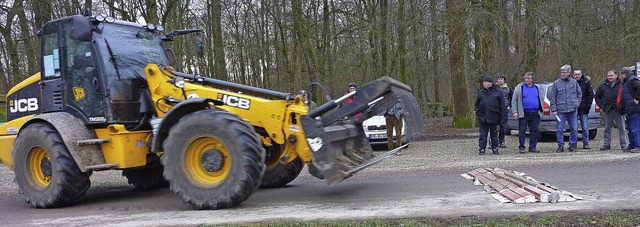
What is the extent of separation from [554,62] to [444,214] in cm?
2082

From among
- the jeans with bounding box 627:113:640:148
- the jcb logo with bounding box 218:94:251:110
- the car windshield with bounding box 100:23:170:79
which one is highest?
the car windshield with bounding box 100:23:170:79

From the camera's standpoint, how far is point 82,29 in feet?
24.6

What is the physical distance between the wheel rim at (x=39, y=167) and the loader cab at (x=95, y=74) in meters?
0.63

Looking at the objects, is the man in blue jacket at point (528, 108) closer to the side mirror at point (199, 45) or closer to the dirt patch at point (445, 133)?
the dirt patch at point (445, 133)

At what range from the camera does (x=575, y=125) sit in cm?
1227

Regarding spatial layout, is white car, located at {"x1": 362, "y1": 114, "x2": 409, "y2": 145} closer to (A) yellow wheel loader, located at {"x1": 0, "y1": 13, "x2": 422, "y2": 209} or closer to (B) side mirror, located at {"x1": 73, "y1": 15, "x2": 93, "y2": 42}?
(A) yellow wheel loader, located at {"x1": 0, "y1": 13, "x2": 422, "y2": 209}

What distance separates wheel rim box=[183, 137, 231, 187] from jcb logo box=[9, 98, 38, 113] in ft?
9.87

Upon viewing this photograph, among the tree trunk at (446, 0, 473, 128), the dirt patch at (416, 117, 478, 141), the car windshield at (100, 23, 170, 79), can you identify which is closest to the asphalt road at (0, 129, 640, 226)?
the car windshield at (100, 23, 170, 79)

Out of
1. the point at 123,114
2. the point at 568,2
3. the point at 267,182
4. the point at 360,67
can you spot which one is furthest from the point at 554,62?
the point at 123,114

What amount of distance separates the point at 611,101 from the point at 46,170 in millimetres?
10435

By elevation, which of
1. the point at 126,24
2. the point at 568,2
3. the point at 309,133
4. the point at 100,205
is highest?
the point at 568,2

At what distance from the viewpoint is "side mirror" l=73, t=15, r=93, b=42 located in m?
7.50

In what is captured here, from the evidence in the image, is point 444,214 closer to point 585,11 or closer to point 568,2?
point 568,2

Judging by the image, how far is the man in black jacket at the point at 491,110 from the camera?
12172 millimetres
